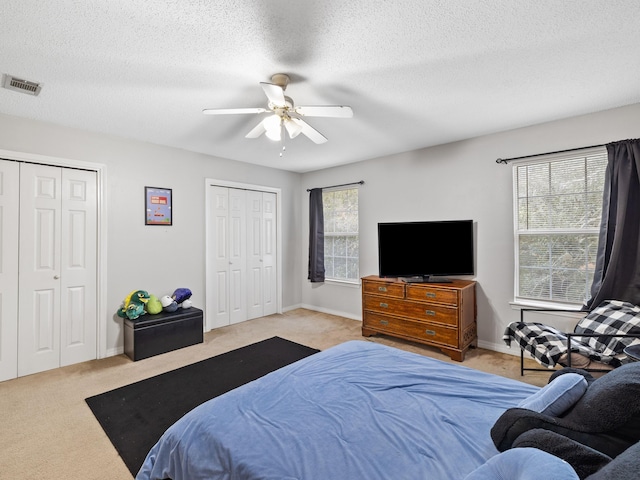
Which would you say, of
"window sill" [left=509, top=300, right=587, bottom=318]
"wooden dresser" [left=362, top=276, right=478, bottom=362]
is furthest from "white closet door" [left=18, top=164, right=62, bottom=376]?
"window sill" [left=509, top=300, right=587, bottom=318]

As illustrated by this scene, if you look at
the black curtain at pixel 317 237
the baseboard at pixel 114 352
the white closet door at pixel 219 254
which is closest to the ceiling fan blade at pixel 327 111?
the white closet door at pixel 219 254

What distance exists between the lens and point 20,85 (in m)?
2.39

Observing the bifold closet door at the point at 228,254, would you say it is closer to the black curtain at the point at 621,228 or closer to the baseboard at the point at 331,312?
the baseboard at the point at 331,312

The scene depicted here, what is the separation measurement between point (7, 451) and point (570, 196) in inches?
197

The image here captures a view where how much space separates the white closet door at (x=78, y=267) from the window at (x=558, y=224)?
4720mm

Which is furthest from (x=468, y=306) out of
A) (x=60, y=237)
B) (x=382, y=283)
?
(x=60, y=237)

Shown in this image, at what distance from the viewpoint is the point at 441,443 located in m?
1.19

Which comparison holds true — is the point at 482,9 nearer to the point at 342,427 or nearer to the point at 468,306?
the point at 342,427

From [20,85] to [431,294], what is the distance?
13.7ft

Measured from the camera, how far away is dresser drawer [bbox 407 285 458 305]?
3.42m

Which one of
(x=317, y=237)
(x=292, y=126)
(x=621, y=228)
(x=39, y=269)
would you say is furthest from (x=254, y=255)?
(x=621, y=228)

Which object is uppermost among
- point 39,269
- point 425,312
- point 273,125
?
point 273,125

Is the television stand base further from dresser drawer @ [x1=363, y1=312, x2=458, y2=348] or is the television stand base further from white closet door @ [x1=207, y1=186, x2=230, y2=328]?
white closet door @ [x1=207, y1=186, x2=230, y2=328]

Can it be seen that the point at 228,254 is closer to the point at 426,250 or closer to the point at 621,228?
the point at 426,250
